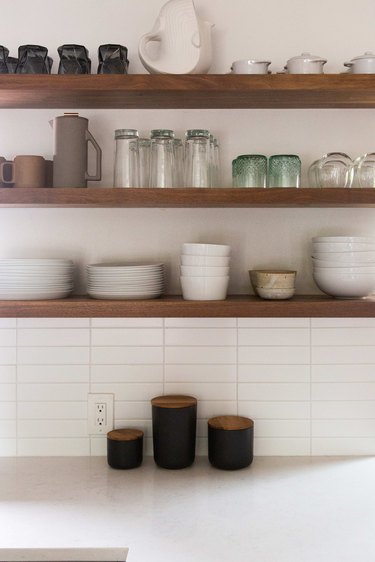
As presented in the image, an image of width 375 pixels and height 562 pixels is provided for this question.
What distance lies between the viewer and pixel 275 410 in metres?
1.97

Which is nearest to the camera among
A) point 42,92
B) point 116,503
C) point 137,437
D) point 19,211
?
point 116,503

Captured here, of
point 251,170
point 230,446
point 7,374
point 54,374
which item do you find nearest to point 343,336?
point 230,446

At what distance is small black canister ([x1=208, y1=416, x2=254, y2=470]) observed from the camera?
71.1 inches

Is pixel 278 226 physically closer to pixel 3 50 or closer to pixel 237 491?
pixel 237 491

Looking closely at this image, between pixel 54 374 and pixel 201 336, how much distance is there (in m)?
0.50

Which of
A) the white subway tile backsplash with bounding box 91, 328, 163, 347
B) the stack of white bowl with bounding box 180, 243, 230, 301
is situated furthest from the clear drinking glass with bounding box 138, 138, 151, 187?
the white subway tile backsplash with bounding box 91, 328, 163, 347

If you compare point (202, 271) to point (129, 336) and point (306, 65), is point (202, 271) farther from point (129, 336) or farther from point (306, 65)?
point (306, 65)

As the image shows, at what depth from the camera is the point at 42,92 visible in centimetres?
173

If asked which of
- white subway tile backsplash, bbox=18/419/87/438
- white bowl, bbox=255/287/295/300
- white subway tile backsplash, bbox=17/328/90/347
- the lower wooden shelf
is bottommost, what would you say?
white subway tile backsplash, bbox=18/419/87/438

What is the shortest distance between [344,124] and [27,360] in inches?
51.2

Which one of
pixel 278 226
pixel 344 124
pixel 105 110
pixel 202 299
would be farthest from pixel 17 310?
pixel 344 124

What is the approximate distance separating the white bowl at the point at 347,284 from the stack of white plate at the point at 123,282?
0.52m

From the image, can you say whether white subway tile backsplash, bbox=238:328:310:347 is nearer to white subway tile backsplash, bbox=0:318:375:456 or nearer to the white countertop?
white subway tile backsplash, bbox=0:318:375:456


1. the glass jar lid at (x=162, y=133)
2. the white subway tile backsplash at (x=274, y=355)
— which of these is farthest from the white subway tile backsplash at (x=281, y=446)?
the glass jar lid at (x=162, y=133)
